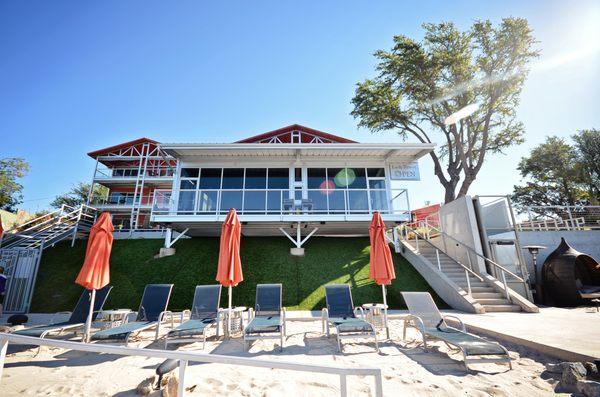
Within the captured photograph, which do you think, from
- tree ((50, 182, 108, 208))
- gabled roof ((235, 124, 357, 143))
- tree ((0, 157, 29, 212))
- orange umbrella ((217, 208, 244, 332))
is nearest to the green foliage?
gabled roof ((235, 124, 357, 143))

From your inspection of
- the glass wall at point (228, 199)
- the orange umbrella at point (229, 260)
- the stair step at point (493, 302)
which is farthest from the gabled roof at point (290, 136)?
the orange umbrella at point (229, 260)

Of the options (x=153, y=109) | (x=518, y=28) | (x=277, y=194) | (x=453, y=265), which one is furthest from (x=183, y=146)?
(x=518, y=28)

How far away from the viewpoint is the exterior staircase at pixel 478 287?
8.12 meters

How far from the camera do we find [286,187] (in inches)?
535

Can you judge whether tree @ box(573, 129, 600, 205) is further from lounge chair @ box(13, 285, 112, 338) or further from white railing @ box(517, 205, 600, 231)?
lounge chair @ box(13, 285, 112, 338)

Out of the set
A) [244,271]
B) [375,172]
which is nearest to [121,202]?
[244,271]

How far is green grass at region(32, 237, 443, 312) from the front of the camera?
9.38 meters

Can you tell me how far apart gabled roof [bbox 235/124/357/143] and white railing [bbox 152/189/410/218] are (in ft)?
27.6

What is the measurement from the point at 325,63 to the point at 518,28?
44.3ft

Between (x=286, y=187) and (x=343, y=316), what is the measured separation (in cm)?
841

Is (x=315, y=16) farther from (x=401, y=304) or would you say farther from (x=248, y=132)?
(x=248, y=132)

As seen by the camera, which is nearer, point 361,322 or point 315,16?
point 361,322

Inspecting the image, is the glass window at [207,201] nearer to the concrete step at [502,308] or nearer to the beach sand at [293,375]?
the beach sand at [293,375]

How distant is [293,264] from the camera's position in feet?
36.5
